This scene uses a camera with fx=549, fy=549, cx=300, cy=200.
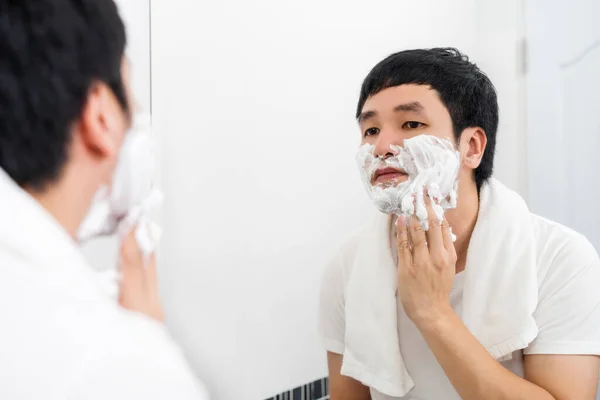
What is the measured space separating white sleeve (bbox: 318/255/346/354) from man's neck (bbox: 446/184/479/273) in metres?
0.23

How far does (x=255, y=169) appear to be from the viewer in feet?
3.56

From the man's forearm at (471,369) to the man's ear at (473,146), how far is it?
29 centimetres

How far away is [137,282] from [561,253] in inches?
28.4

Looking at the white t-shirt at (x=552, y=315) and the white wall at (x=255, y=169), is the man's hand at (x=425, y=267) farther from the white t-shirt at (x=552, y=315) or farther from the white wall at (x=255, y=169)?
the white wall at (x=255, y=169)

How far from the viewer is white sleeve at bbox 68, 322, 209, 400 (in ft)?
1.00

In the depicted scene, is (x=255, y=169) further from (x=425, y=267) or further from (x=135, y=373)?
(x=135, y=373)

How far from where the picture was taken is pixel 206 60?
38.6 inches

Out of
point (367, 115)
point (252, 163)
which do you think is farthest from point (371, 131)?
point (252, 163)

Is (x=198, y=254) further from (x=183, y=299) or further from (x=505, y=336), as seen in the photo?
(x=505, y=336)

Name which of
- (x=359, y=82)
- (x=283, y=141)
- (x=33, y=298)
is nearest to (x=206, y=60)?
(x=283, y=141)

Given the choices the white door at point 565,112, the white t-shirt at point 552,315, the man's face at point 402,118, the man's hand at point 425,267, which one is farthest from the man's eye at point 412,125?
the white door at point 565,112

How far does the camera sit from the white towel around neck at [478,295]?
87 centimetres

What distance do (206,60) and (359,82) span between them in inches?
20.0

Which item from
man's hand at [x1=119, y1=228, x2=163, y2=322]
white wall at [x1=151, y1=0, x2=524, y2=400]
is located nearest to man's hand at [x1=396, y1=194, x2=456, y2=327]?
white wall at [x1=151, y1=0, x2=524, y2=400]
